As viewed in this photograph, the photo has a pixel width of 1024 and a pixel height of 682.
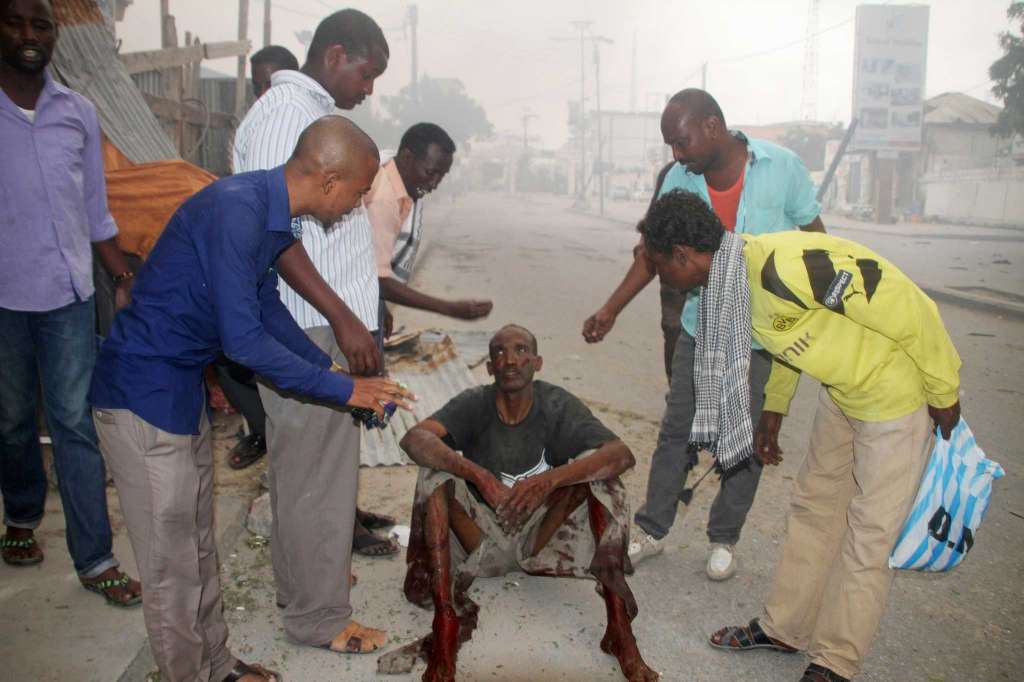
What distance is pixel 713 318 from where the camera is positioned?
9.30ft

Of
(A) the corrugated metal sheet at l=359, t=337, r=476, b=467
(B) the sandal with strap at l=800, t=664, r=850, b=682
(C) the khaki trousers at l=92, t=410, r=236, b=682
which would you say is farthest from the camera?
(A) the corrugated metal sheet at l=359, t=337, r=476, b=467

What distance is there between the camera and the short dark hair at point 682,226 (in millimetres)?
2676

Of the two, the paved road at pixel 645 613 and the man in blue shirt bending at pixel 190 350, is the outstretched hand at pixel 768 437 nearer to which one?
the paved road at pixel 645 613

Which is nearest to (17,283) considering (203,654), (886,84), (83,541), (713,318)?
(83,541)

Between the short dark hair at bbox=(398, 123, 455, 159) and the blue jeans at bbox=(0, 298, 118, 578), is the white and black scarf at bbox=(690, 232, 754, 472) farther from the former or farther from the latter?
the blue jeans at bbox=(0, 298, 118, 578)

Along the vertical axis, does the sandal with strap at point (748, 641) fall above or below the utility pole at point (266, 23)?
below

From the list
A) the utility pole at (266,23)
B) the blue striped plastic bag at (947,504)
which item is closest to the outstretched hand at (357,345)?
the blue striped plastic bag at (947,504)

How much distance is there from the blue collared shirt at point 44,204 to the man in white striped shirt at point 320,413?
683 millimetres

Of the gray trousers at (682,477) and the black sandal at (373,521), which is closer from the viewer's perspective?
the gray trousers at (682,477)

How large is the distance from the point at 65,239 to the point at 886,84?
30799 millimetres

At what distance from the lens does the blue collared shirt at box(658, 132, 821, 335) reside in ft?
11.3

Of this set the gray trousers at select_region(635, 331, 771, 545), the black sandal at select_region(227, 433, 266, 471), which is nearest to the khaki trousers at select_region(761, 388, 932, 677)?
the gray trousers at select_region(635, 331, 771, 545)

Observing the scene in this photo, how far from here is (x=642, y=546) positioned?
11.6ft

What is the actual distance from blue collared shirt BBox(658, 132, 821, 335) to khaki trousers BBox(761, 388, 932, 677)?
89 cm
